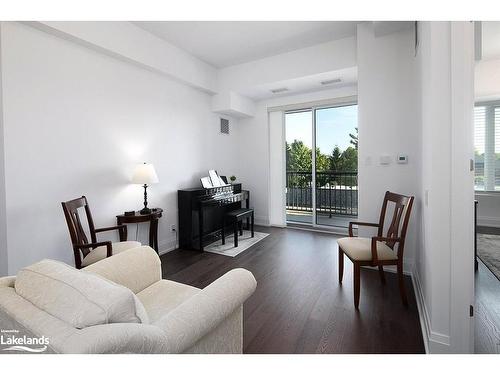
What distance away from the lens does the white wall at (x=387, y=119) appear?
2.91 metres

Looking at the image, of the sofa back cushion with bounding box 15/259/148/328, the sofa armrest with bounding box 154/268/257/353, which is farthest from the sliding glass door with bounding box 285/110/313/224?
the sofa back cushion with bounding box 15/259/148/328

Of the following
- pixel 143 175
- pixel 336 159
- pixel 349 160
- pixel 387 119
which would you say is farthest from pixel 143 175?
pixel 349 160

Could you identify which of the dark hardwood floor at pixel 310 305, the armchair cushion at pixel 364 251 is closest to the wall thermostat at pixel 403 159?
the armchair cushion at pixel 364 251

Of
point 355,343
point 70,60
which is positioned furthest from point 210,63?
point 355,343

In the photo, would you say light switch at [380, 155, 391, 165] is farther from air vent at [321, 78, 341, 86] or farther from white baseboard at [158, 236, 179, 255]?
white baseboard at [158, 236, 179, 255]

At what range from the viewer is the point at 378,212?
10.3 feet

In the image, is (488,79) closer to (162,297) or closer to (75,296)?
(162,297)

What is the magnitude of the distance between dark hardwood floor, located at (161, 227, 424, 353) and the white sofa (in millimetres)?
753

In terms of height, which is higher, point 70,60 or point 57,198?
point 70,60

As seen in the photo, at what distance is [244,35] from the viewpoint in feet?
11.3

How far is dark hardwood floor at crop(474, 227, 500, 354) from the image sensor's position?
5.55 feet

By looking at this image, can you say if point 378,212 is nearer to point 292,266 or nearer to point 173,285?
point 292,266
